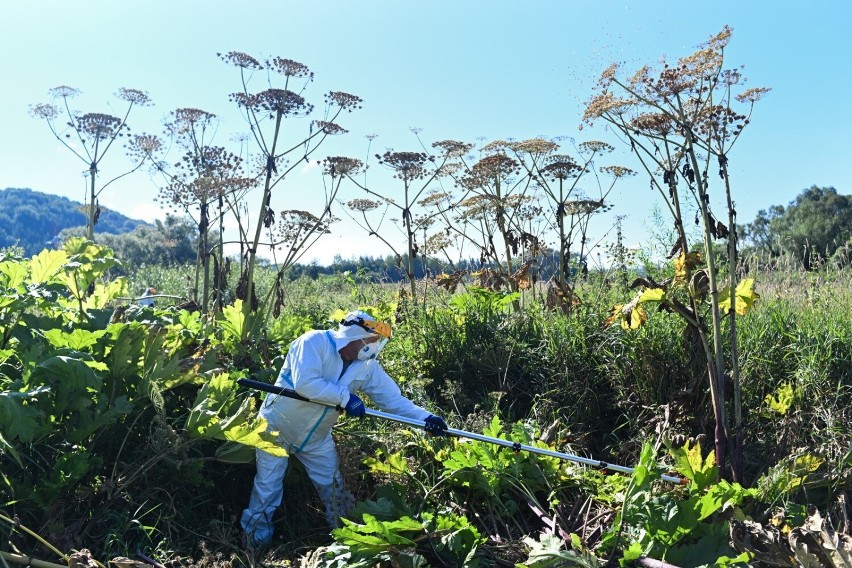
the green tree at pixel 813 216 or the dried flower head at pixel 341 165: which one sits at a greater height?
the green tree at pixel 813 216

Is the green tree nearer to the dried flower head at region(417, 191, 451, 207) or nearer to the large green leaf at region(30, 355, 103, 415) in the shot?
the dried flower head at region(417, 191, 451, 207)

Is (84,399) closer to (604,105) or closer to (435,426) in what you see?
(435,426)

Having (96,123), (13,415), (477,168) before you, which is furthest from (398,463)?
(96,123)

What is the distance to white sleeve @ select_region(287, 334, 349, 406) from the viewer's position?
171 inches

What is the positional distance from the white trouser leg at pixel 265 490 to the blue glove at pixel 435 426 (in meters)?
0.90

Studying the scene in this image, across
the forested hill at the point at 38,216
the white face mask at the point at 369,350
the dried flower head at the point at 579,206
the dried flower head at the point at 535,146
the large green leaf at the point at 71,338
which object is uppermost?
the forested hill at the point at 38,216

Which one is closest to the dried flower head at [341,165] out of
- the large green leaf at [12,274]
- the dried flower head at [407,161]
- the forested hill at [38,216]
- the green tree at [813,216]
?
the dried flower head at [407,161]

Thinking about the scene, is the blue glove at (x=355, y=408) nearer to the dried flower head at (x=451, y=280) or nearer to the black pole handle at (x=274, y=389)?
→ the black pole handle at (x=274, y=389)

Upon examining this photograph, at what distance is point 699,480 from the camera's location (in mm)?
3717

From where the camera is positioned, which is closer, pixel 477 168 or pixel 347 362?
pixel 347 362

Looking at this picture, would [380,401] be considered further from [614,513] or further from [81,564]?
[81,564]

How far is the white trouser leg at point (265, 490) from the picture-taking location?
4.39 m

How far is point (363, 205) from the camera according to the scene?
787cm

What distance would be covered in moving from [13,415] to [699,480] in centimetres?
325
